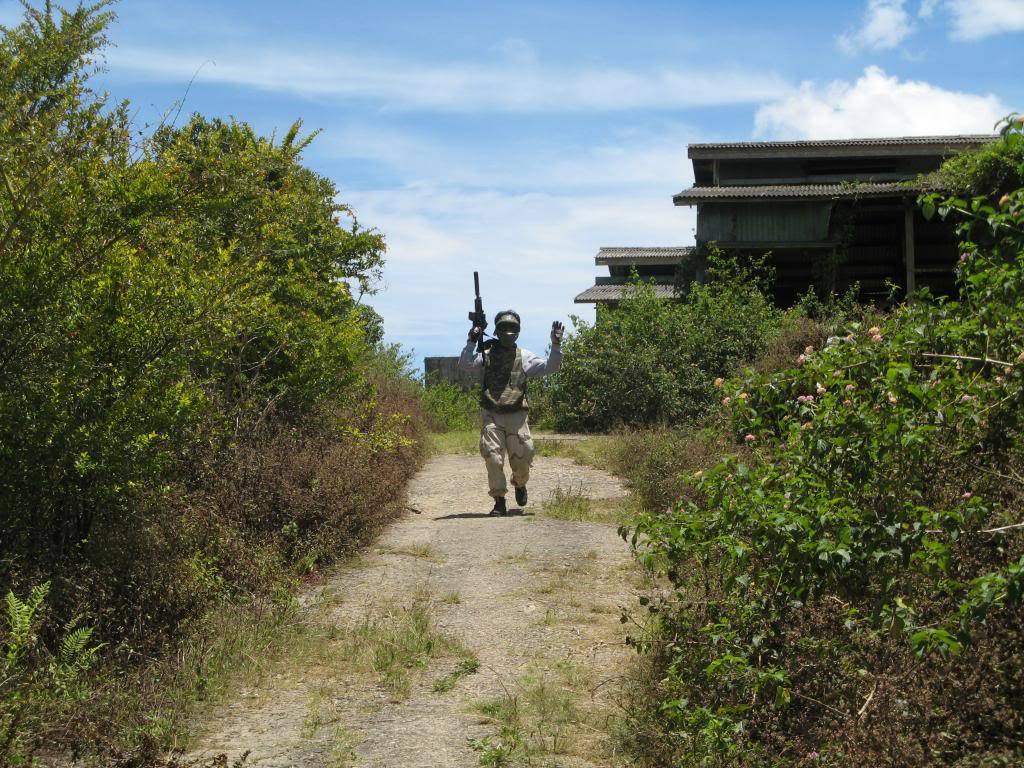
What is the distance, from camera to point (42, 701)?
4.98m

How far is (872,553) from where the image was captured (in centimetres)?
408

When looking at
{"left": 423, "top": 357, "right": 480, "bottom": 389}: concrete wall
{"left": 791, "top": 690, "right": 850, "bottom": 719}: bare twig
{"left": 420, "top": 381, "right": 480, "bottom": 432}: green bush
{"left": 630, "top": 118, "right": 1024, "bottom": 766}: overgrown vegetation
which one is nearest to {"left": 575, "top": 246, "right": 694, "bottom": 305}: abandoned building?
{"left": 423, "top": 357, "right": 480, "bottom": 389}: concrete wall

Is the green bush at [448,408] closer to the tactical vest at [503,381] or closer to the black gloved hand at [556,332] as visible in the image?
the tactical vest at [503,381]

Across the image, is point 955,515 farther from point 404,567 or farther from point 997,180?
point 997,180

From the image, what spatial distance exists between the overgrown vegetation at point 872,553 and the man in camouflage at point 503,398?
5468 millimetres

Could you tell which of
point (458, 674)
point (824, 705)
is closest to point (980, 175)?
point (458, 674)

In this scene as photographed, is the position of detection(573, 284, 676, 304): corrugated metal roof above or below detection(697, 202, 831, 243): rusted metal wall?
below

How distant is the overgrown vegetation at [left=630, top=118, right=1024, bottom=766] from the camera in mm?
4148

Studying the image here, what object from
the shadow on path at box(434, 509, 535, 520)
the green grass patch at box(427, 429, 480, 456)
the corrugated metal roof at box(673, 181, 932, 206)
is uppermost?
the corrugated metal roof at box(673, 181, 932, 206)

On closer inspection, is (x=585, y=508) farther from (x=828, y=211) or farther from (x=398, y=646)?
(x=828, y=211)

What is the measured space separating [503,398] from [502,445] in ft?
1.56

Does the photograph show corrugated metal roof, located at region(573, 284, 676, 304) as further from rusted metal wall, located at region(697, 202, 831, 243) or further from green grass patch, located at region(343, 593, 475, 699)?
green grass patch, located at region(343, 593, 475, 699)

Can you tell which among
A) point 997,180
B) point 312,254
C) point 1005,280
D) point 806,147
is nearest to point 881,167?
point 806,147

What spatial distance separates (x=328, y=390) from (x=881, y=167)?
22.0 meters
